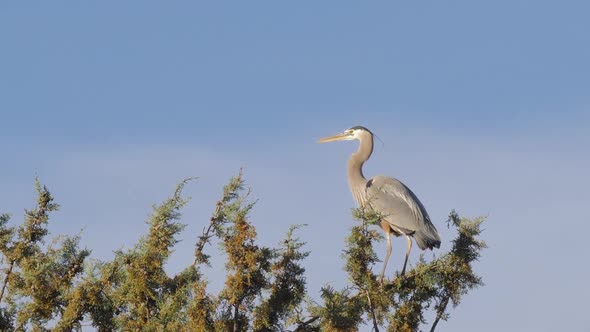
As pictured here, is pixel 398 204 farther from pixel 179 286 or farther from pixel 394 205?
pixel 179 286

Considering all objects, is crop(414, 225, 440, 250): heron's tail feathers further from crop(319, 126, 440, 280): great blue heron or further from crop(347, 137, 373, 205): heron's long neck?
crop(347, 137, 373, 205): heron's long neck

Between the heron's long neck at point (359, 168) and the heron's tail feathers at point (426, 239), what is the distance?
1704 mm

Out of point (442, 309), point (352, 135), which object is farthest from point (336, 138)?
point (442, 309)

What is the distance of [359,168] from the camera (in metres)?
16.4

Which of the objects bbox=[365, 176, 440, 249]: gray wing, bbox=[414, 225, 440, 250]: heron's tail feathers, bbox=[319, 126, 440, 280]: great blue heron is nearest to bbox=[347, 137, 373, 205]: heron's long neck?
bbox=[319, 126, 440, 280]: great blue heron

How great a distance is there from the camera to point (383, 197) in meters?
15.0

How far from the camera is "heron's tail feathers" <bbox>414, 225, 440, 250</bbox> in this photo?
14047 mm

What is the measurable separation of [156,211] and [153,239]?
255 mm

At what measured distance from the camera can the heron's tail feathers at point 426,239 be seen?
14047 mm

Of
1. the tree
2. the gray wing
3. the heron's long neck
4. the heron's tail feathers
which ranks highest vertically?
the heron's long neck

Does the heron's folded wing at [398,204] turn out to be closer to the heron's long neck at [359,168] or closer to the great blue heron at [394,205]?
the great blue heron at [394,205]

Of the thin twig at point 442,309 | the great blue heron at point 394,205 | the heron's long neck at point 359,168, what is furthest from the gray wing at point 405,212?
the thin twig at point 442,309

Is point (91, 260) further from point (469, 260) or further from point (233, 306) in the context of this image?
point (469, 260)

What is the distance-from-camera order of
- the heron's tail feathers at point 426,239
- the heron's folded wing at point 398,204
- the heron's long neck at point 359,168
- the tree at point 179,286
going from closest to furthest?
the tree at point 179,286, the heron's tail feathers at point 426,239, the heron's folded wing at point 398,204, the heron's long neck at point 359,168
